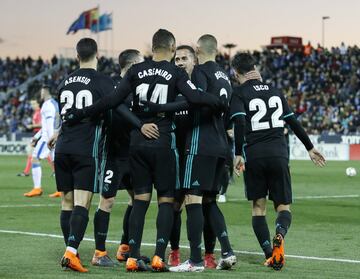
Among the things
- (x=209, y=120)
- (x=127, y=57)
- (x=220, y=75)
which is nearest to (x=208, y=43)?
(x=220, y=75)

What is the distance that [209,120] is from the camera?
31.0 feet

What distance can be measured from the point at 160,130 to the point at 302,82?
46.0 metres

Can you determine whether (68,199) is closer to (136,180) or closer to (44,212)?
(136,180)

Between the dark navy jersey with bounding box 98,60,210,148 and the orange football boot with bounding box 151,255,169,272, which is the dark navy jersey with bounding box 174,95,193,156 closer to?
the dark navy jersey with bounding box 98,60,210,148

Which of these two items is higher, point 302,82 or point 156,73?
point 302,82

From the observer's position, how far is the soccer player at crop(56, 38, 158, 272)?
9.37 m

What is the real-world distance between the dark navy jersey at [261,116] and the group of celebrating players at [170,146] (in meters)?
0.01

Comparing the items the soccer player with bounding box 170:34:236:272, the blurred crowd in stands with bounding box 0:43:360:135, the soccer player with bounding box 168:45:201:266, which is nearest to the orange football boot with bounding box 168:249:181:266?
the soccer player with bounding box 168:45:201:266

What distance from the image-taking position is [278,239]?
9328mm

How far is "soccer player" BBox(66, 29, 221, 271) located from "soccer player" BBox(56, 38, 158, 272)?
26 cm

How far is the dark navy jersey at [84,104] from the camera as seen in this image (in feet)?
30.9

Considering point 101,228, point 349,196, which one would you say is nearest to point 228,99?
point 101,228

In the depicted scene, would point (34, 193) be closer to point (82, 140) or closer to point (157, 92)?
point (82, 140)

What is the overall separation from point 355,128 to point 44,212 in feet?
103
